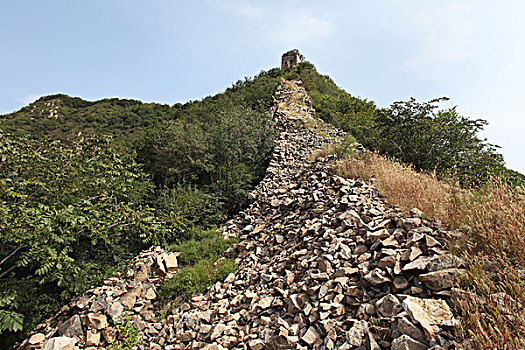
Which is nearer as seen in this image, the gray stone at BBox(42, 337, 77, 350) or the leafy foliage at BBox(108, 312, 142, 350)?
the gray stone at BBox(42, 337, 77, 350)

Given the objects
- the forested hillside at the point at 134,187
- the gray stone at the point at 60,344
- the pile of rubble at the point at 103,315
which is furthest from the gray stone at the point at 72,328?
the forested hillside at the point at 134,187

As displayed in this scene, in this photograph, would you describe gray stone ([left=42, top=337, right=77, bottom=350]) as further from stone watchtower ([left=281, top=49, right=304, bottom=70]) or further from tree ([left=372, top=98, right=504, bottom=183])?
stone watchtower ([left=281, top=49, right=304, bottom=70])

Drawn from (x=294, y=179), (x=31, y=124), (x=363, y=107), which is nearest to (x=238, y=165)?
(x=294, y=179)

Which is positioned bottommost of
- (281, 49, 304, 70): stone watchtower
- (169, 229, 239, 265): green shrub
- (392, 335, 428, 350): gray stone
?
(169, 229, 239, 265): green shrub

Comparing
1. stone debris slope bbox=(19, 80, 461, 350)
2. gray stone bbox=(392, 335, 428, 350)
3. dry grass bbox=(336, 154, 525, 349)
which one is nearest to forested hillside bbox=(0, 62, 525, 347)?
stone debris slope bbox=(19, 80, 461, 350)

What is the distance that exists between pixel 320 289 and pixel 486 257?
1.76 m

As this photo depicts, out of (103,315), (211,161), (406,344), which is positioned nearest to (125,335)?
(103,315)

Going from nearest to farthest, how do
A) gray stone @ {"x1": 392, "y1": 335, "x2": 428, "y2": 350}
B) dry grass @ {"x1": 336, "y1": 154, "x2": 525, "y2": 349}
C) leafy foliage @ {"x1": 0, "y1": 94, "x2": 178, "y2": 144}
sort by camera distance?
dry grass @ {"x1": 336, "y1": 154, "x2": 525, "y2": 349} → gray stone @ {"x1": 392, "y1": 335, "x2": 428, "y2": 350} → leafy foliage @ {"x1": 0, "y1": 94, "x2": 178, "y2": 144}

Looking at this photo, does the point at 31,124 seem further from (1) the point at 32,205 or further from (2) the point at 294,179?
(2) the point at 294,179

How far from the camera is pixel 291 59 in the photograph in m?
34.5

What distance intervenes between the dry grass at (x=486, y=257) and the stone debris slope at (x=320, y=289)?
7.4 inches

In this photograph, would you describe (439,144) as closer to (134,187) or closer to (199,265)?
(199,265)

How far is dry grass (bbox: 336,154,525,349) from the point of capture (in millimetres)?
1730

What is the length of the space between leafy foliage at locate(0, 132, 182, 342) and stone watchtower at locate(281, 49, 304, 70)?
33.0 meters
